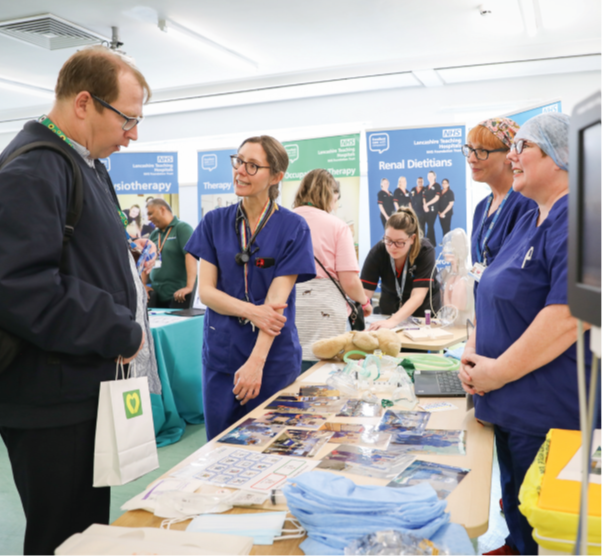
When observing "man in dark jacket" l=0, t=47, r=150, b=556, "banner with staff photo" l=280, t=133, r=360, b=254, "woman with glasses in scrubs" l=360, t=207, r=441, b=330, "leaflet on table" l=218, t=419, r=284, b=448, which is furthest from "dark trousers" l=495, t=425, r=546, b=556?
"banner with staff photo" l=280, t=133, r=360, b=254

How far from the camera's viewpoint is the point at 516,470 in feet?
4.52

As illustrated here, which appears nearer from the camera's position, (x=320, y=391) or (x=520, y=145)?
(x=520, y=145)

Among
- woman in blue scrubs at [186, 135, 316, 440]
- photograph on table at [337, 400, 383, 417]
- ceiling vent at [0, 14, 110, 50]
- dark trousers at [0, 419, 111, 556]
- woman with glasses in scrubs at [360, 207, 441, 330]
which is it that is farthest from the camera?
ceiling vent at [0, 14, 110, 50]

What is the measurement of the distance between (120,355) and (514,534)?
50.9 inches

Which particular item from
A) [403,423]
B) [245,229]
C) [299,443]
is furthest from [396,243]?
[299,443]

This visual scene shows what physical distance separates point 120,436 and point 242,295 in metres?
0.73

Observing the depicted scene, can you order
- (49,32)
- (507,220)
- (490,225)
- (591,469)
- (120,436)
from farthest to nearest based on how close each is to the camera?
(49,32)
(490,225)
(507,220)
(120,436)
(591,469)

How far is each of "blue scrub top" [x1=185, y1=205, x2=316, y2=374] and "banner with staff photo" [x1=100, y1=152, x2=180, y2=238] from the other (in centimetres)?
571

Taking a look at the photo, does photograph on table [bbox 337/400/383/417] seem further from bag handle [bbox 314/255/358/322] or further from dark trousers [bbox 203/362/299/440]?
bag handle [bbox 314/255/358/322]

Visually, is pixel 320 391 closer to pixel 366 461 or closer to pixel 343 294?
pixel 366 461

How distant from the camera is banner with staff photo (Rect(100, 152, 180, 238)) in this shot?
7.27 metres

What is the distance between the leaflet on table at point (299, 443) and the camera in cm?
132

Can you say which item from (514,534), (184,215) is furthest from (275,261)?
(184,215)

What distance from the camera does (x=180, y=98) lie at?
7.54m
